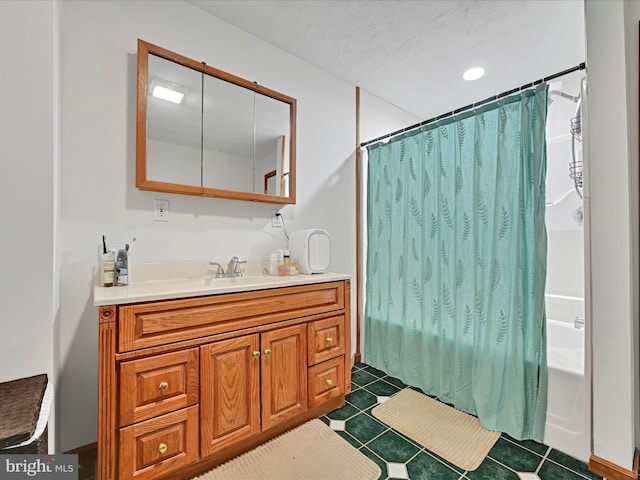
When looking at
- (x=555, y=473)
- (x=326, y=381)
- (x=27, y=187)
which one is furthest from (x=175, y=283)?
(x=555, y=473)

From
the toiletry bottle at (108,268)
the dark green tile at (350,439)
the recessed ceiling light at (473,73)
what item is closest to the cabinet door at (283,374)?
the dark green tile at (350,439)

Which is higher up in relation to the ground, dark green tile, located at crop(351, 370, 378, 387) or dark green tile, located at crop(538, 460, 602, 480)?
dark green tile, located at crop(538, 460, 602, 480)

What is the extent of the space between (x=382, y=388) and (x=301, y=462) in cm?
91

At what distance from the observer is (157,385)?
1.14 meters

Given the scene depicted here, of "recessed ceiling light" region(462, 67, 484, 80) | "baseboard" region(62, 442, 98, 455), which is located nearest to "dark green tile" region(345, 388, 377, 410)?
"baseboard" region(62, 442, 98, 455)

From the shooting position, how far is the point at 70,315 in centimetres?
137

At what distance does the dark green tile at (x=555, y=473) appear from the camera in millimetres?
1276

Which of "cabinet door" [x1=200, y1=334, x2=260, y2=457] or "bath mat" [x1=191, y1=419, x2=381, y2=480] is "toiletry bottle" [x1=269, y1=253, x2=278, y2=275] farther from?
"bath mat" [x1=191, y1=419, x2=381, y2=480]

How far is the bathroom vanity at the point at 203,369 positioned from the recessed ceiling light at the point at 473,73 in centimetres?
A: 214

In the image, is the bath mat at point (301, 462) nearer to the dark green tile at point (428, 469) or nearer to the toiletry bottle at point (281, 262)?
the dark green tile at point (428, 469)

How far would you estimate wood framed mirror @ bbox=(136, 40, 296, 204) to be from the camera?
61.1 inches

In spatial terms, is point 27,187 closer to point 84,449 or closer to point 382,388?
point 84,449

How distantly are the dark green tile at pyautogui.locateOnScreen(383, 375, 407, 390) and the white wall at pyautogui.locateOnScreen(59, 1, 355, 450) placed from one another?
4.48 feet

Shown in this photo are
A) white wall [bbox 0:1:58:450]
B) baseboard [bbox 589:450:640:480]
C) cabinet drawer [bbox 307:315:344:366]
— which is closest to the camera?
white wall [bbox 0:1:58:450]
